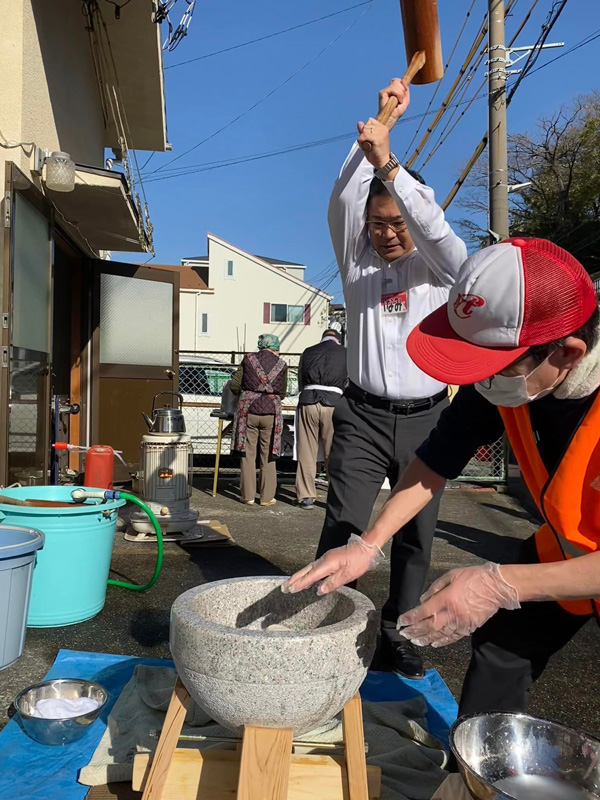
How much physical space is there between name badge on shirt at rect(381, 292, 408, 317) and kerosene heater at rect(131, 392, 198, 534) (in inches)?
112

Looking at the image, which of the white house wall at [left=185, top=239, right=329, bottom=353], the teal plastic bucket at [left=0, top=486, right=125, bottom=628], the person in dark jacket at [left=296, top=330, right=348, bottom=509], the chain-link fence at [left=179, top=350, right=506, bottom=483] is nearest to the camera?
the teal plastic bucket at [left=0, top=486, right=125, bottom=628]

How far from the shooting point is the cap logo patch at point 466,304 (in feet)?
4.43

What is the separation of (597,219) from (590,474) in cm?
2331

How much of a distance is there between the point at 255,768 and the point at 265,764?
2 cm

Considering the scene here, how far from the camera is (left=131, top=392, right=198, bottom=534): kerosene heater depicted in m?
4.83

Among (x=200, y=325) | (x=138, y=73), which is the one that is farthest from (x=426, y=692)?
(x=200, y=325)

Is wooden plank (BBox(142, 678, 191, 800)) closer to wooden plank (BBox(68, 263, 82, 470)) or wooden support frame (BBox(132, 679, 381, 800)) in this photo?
wooden support frame (BBox(132, 679, 381, 800))

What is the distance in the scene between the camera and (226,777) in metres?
1.49

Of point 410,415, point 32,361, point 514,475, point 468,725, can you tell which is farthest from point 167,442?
point 514,475

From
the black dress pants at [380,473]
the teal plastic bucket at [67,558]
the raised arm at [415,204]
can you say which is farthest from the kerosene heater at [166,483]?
the raised arm at [415,204]

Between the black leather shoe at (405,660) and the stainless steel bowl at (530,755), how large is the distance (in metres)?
1.21

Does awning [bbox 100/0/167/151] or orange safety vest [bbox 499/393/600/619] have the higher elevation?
awning [bbox 100/0/167/151]

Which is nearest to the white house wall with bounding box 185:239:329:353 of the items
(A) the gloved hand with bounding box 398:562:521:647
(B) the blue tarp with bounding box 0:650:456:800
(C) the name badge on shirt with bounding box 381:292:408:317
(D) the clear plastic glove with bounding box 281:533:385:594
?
(C) the name badge on shirt with bounding box 381:292:408:317

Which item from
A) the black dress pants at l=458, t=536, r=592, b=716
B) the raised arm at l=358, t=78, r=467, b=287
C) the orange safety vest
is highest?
the raised arm at l=358, t=78, r=467, b=287
